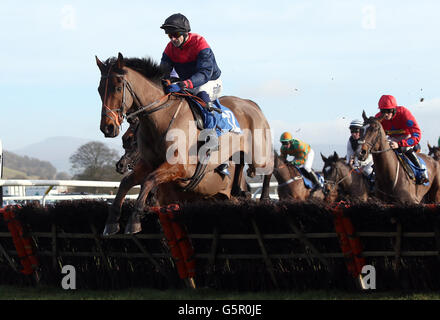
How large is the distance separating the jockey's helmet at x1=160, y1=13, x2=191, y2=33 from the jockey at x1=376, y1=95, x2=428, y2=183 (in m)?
3.53

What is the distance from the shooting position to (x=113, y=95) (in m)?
5.95

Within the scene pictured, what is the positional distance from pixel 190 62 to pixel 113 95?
118 centimetres

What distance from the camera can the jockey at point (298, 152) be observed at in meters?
12.2

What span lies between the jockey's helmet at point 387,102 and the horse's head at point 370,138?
40cm

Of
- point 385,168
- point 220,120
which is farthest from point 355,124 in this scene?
point 220,120

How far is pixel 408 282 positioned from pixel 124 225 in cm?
241

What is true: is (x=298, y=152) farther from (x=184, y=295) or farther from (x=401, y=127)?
(x=184, y=295)

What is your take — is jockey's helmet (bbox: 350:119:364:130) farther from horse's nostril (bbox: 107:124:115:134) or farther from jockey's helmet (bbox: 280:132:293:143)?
horse's nostril (bbox: 107:124:115:134)

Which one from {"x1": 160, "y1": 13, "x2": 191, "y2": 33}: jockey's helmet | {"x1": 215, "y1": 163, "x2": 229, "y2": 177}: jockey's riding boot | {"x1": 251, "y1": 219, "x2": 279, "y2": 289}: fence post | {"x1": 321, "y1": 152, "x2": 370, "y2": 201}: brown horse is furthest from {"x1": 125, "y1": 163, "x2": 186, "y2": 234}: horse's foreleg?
{"x1": 321, "y1": 152, "x2": 370, "y2": 201}: brown horse

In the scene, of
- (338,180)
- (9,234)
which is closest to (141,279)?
(9,234)

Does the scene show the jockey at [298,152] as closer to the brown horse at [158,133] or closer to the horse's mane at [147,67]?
the brown horse at [158,133]

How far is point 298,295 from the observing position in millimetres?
5105

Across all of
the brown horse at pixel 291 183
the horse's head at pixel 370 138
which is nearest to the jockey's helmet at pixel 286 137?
the brown horse at pixel 291 183
